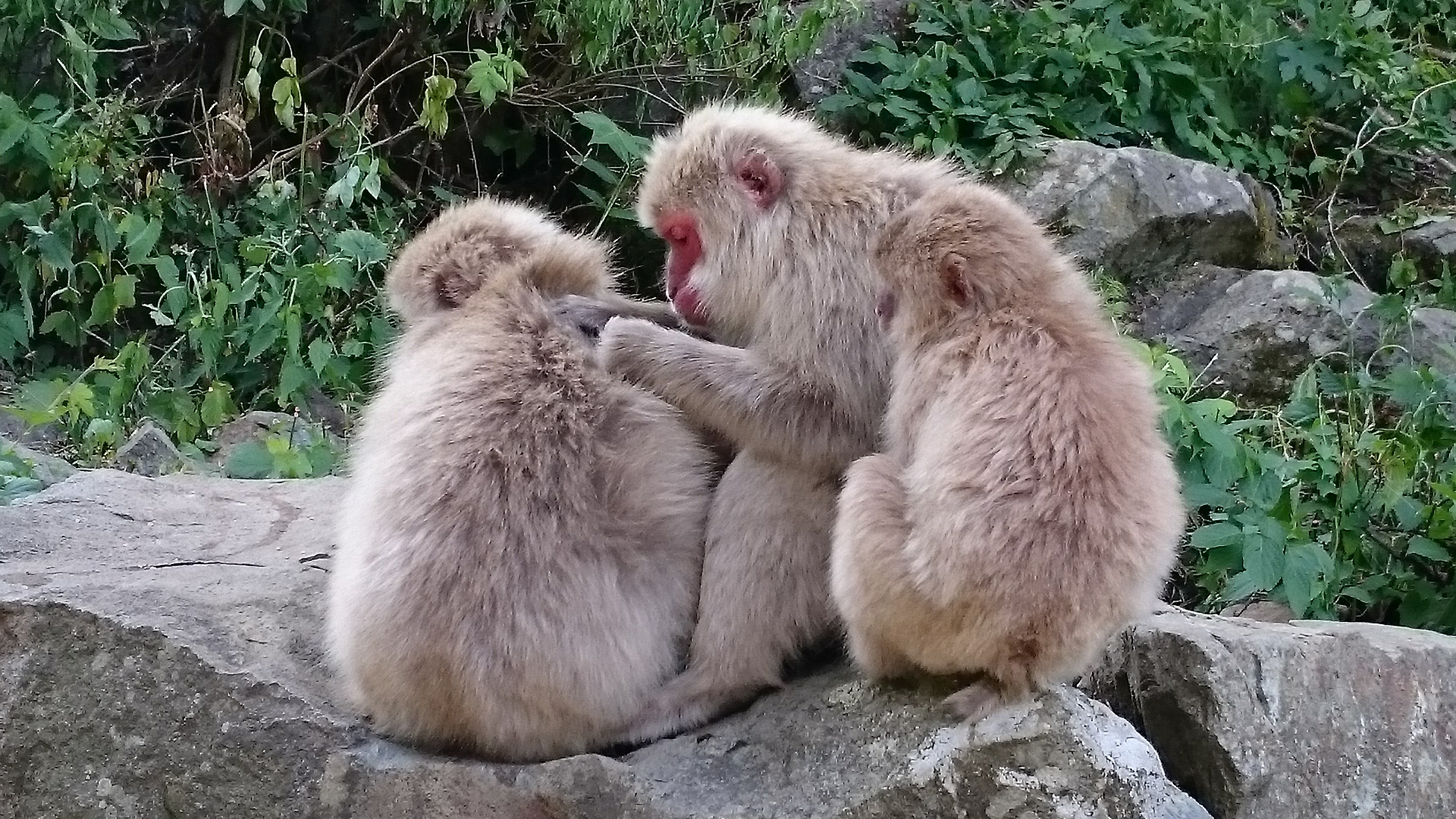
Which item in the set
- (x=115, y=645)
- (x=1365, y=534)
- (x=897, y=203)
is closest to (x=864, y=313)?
(x=897, y=203)

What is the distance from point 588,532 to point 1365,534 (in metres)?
2.98

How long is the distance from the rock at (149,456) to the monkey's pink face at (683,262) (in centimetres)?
271

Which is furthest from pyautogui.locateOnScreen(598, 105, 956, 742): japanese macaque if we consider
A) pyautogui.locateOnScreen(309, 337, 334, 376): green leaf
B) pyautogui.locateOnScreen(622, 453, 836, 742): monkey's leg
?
pyautogui.locateOnScreen(309, 337, 334, 376): green leaf

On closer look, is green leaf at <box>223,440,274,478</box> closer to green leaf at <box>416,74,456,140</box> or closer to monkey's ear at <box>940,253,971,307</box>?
green leaf at <box>416,74,456,140</box>

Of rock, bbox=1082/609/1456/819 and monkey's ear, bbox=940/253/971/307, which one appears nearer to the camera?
monkey's ear, bbox=940/253/971/307

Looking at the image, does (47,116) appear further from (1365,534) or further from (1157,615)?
(1365,534)

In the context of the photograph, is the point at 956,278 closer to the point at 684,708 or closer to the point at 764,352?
the point at 764,352

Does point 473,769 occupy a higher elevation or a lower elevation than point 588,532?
lower

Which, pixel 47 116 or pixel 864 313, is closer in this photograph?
pixel 864 313

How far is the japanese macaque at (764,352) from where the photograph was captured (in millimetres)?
2488

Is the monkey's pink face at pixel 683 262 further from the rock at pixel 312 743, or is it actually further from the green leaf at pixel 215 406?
the green leaf at pixel 215 406

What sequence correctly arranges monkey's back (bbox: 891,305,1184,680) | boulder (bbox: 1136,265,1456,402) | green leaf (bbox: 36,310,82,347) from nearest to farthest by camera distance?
monkey's back (bbox: 891,305,1184,680)
green leaf (bbox: 36,310,82,347)
boulder (bbox: 1136,265,1456,402)

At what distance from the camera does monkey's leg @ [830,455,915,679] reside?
7.41ft

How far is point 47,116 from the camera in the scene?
5773 millimetres
